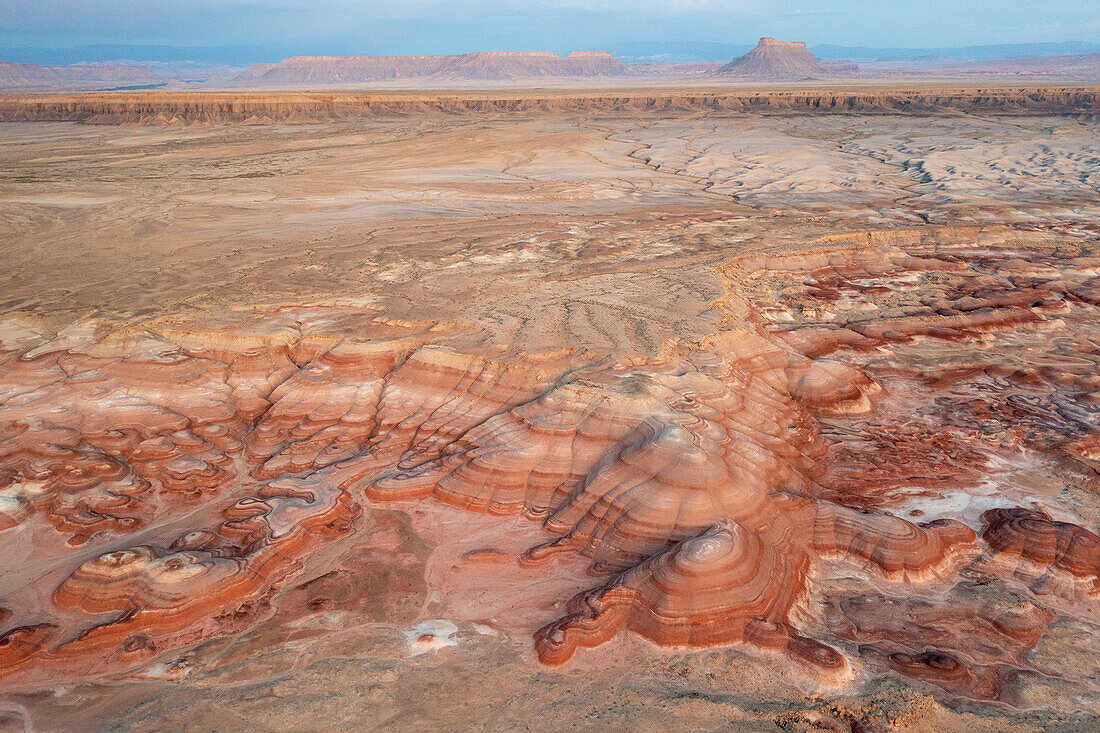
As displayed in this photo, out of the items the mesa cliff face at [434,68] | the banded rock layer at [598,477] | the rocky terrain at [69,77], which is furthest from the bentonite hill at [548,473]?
the mesa cliff face at [434,68]

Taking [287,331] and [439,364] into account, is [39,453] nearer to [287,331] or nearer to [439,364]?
[287,331]

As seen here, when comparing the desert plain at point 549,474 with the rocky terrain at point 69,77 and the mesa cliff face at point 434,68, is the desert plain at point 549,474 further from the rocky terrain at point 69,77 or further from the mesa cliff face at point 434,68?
the mesa cliff face at point 434,68

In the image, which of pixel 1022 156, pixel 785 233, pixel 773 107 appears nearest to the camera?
pixel 785 233

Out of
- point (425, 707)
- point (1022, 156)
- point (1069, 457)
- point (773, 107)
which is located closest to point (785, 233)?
point (1069, 457)

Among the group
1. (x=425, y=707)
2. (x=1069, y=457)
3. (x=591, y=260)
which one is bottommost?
(x=425, y=707)

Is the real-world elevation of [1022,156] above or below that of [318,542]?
above

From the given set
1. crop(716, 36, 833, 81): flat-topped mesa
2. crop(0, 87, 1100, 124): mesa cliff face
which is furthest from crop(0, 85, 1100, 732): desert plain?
crop(716, 36, 833, 81): flat-topped mesa
